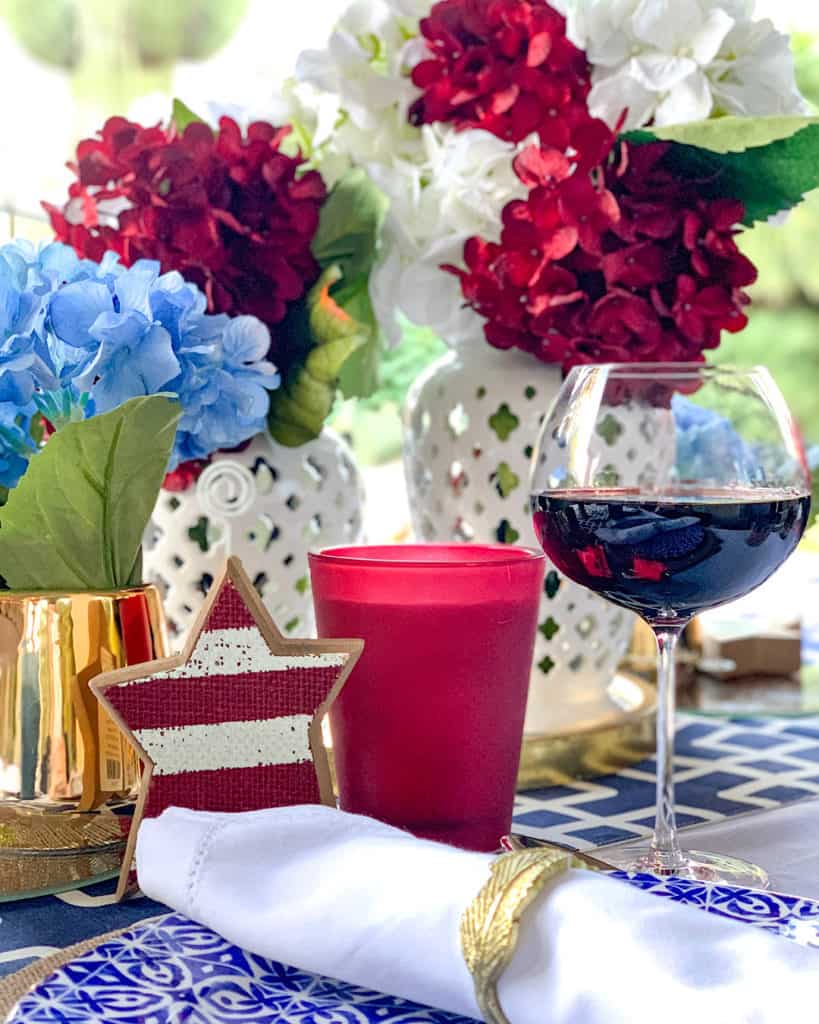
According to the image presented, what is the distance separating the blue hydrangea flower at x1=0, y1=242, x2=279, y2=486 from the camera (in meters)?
0.56

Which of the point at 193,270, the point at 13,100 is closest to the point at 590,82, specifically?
the point at 193,270

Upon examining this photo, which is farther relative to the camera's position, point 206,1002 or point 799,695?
point 799,695

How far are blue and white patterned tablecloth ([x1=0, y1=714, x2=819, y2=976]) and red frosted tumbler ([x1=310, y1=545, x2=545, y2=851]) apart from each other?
0.07 meters

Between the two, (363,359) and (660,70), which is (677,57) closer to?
(660,70)

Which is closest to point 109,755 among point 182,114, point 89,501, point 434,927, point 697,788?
point 89,501

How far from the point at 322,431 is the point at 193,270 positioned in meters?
0.12

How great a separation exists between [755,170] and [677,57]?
9cm

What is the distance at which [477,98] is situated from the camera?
813 mm

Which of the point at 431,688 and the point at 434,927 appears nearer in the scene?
the point at 434,927

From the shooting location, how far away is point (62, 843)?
0.59 m

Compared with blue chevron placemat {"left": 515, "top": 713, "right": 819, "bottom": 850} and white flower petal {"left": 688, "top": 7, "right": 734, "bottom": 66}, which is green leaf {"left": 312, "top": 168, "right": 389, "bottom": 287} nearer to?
white flower petal {"left": 688, "top": 7, "right": 734, "bottom": 66}

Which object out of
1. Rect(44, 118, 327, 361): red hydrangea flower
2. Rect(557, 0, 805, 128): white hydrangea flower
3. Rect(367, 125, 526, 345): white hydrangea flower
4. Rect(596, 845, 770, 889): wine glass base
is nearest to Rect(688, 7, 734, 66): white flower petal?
Rect(557, 0, 805, 128): white hydrangea flower

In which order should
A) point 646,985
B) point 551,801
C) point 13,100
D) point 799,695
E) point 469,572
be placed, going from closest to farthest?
point 646,985
point 469,572
point 551,801
point 799,695
point 13,100

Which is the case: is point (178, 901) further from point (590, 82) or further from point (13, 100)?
point (13, 100)
